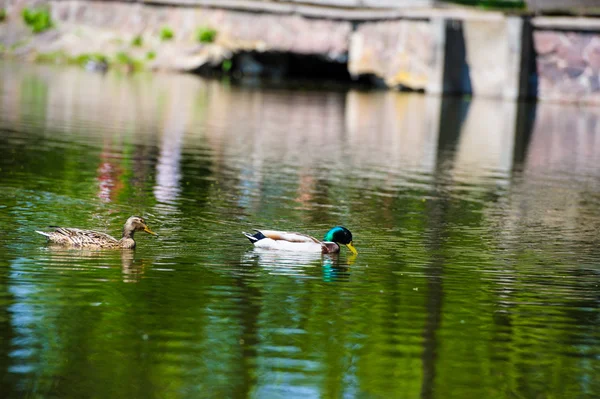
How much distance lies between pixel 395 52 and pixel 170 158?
26.2 m

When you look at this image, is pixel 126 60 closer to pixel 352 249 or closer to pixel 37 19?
pixel 37 19

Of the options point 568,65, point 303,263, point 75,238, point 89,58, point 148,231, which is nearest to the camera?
point 75,238

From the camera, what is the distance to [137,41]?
176ft

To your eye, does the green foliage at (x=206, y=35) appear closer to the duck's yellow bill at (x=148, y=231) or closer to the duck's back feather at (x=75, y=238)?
the duck's yellow bill at (x=148, y=231)

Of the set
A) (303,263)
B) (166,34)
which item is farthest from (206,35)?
(303,263)

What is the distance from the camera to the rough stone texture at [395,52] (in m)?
46.8

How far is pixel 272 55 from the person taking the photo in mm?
54000

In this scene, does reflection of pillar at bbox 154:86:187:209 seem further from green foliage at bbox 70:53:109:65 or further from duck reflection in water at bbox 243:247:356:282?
green foliage at bbox 70:53:109:65

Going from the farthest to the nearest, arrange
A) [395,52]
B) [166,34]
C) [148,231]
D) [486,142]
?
[166,34] → [395,52] → [486,142] → [148,231]

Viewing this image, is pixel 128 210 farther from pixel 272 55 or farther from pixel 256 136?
pixel 272 55

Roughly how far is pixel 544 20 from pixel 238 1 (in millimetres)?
13411

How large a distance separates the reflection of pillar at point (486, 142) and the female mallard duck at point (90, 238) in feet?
34.0

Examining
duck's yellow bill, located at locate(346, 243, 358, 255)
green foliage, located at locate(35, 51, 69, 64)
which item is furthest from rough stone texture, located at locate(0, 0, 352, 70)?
duck's yellow bill, located at locate(346, 243, 358, 255)

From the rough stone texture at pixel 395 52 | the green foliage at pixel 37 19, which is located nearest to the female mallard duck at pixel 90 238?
the rough stone texture at pixel 395 52
